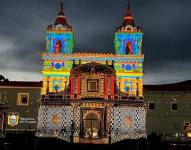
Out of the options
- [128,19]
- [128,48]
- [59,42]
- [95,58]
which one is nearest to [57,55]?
[59,42]

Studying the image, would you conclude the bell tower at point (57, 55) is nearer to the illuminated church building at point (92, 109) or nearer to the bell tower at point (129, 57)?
the illuminated church building at point (92, 109)

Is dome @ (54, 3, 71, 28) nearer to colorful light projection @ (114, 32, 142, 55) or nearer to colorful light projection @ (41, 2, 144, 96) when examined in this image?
colorful light projection @ (41, 2, 144, 96)

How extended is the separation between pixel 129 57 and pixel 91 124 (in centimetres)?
1301

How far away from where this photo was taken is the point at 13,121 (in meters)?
61.0

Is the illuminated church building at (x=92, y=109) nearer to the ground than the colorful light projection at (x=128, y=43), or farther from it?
nearer to the ground

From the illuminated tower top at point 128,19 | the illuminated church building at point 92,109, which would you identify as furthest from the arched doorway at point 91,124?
the illuminated tower top at point 128,19

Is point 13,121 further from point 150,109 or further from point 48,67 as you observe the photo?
point 150,109

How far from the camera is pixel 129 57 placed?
2458 inches

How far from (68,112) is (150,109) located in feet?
46.1

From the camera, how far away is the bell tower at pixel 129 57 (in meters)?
61.8

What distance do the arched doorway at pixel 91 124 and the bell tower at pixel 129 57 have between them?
25.4ft

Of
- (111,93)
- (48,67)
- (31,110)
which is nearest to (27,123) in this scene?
(31,110)

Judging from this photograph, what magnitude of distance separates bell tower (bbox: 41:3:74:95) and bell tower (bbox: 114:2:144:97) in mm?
7602

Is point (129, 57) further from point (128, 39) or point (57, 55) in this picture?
point (57, 55)
